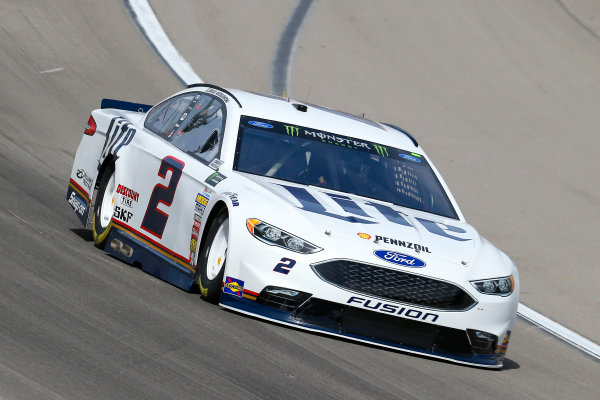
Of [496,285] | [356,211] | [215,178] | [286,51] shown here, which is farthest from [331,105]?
[496,285]

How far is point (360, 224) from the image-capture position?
7.06 metres

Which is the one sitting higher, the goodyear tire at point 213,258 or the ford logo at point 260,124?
the ford logo at point 260,124

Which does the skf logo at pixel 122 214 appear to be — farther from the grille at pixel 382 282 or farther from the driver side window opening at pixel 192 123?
the grille at pixel 382 282

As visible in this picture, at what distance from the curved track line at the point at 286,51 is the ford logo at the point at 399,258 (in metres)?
10.4

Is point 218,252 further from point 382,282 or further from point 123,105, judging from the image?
point 123,105

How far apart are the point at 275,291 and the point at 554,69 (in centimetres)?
1443

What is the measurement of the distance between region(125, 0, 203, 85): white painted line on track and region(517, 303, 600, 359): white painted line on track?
8.99 metres

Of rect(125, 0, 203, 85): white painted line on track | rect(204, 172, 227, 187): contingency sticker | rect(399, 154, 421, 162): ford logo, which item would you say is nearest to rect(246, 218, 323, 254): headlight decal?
rect(204, 172, 227, 187): contingency sticker

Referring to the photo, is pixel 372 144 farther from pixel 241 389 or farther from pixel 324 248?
pixel 241 389

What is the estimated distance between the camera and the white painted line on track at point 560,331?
8.80 meters

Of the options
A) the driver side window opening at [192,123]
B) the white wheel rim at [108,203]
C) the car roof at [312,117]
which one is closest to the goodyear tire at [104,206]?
the white wheel rim at [108,203]

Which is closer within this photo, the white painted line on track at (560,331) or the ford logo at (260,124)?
the ford logo at (260,124)

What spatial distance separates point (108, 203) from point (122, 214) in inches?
21.0

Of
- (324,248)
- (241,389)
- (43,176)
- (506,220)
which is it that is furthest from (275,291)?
(506,220)
